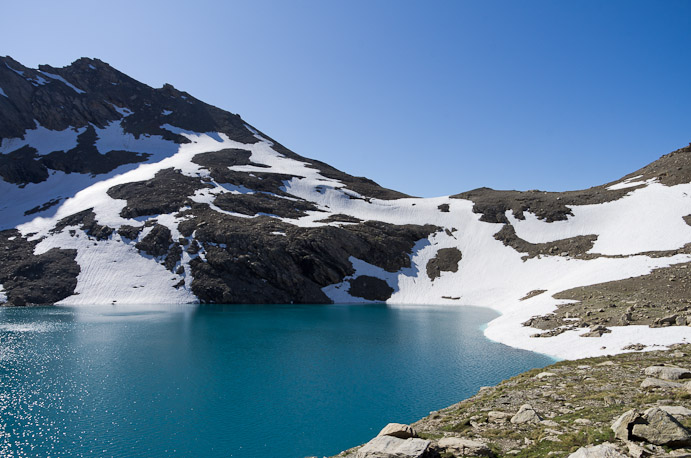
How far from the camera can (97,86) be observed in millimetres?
164375

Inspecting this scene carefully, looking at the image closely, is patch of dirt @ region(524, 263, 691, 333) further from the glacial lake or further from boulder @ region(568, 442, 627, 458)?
boulder @ region(568, 442, 627, 458)

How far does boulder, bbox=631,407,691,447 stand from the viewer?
8734 mm

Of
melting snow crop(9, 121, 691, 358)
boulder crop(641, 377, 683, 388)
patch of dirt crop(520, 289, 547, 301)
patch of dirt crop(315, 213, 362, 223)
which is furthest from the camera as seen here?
patch of dirt crop(315, 213, 362, 223)

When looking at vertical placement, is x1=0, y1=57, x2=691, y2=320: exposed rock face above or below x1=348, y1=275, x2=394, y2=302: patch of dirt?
above

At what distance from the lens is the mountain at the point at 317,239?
62.2 m

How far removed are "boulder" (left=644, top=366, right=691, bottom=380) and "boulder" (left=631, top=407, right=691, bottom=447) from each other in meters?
8.35

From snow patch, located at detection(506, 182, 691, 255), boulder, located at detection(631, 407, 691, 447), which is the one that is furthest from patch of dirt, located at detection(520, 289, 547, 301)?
boulder, located at detection(631, 407, 691, 447)

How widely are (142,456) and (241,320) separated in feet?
123

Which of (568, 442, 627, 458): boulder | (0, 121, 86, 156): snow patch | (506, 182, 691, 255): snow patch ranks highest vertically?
(0, 121, 86, 156): snow patch

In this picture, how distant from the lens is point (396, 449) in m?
9.85

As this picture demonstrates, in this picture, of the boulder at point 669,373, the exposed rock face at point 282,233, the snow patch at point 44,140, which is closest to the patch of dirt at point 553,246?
the exposed rock face at point 282,233

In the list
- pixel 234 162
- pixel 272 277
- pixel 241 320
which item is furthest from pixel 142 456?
pixel 234 162

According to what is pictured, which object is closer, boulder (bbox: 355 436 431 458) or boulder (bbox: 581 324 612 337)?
boulder (bbox: 355 436 431 458)

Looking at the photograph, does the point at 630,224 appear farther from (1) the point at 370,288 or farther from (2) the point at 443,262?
(1) the point at 370,288
